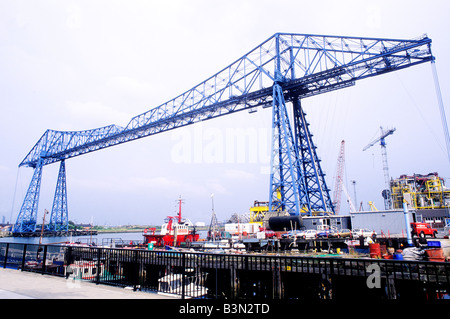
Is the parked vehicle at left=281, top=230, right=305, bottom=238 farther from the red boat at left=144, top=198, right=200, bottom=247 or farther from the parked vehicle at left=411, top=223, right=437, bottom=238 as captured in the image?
the red boat at left=144, top=198, right=200, bottom=247

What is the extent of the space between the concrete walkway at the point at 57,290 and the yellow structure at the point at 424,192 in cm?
6109

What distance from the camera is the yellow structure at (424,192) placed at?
192 feet

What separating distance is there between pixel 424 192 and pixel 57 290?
73.5 meters

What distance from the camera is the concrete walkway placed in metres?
6.66

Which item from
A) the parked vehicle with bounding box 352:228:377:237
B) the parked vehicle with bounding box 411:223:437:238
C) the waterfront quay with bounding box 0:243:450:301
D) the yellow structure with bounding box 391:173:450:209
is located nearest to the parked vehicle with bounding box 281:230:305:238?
the parked vehicle with bounding box 352:228:377:237

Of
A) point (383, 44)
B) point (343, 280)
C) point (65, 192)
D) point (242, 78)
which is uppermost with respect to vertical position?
point (242, 78)

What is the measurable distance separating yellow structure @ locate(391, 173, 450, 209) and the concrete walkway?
61085mm

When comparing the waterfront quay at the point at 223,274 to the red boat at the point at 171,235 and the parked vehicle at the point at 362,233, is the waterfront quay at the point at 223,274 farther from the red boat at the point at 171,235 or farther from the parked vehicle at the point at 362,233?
the red boat at the point at 171,235

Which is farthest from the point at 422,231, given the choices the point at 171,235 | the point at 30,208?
the point at 30,208

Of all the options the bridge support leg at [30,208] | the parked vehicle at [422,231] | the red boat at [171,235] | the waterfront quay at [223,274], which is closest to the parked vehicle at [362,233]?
the parked vehicle at [422,231]
